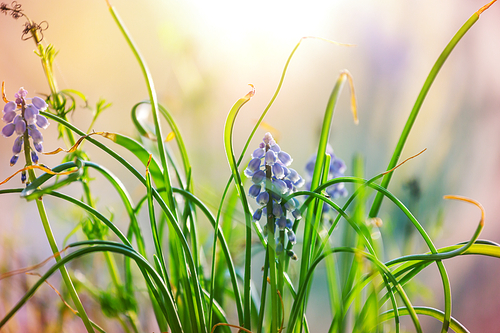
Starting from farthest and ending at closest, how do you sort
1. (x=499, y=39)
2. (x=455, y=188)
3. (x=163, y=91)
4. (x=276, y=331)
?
(x=163, y=91), (x=455, y=188), (x=499, y=39), (x=276, y=331)

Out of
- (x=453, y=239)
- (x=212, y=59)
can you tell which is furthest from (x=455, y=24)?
(x=212, y=59)

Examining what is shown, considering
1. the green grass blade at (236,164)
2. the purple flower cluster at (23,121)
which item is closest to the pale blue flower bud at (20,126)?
the purple flower cluster at (23,121)

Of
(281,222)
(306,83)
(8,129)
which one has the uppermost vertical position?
(306,83)

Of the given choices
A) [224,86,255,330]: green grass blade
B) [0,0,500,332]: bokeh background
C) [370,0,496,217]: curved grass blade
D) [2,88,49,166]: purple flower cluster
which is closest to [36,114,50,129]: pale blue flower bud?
[2,88,49,166]: purple flower cluster

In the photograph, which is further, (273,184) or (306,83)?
(306,83)

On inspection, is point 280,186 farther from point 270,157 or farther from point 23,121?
point 23,121

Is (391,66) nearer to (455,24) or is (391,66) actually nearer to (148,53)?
(455,24)

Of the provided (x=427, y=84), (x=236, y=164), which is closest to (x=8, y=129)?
(x=236, y=164)

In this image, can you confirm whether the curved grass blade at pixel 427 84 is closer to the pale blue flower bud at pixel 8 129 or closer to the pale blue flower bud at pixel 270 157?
the pale blue flower bud at pixel 270 157

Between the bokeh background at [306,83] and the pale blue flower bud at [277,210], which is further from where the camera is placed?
the bokeh background at [306,83]
